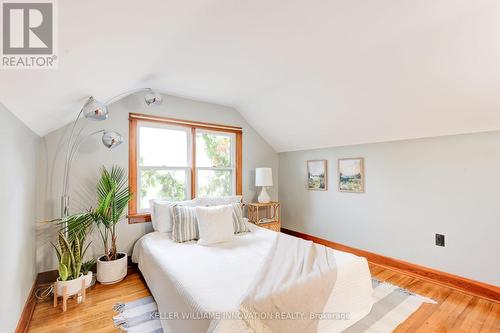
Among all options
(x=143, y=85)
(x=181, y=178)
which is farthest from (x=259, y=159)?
(x=143, y=85)

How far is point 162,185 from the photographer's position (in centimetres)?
329

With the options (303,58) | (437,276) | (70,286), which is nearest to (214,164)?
(303,58)

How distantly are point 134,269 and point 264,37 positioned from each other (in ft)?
9.93

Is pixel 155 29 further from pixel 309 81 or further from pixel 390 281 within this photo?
pixel 390 281

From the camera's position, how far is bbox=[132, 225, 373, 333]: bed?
54.2 inches

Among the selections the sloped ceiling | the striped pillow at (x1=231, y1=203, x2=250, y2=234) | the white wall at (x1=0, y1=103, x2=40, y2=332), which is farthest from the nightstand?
the white wall at (x1=0, y1=103, x2=40, y2=332)

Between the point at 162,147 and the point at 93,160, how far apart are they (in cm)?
86

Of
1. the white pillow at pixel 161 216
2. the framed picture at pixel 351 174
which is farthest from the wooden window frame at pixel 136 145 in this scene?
the framed picture at pixel 351 174

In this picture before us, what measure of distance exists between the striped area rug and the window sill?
1.04 meters

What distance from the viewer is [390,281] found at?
8.68 ft

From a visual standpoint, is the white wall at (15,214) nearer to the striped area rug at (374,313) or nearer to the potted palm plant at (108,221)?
the potted palm plant at (108,221)

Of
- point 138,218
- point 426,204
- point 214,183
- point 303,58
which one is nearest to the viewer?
point 303,58

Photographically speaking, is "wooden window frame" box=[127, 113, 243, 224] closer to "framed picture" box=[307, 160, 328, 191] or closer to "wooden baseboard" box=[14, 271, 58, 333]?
"wooden baseboard" box=[14, 271, 58, 333]

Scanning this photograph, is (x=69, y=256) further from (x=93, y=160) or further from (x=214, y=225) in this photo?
(x=214, y=225)
